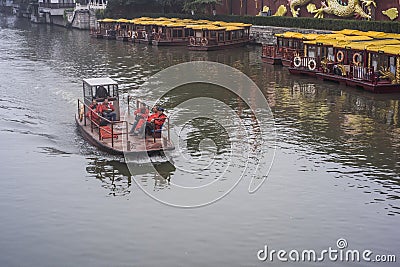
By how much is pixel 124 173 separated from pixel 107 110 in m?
3.85

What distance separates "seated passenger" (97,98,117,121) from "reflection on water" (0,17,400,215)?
1.29 metres

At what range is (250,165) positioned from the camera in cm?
1788

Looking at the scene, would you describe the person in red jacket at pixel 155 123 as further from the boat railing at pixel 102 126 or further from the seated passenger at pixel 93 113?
the seated passenger at pixel 93 113

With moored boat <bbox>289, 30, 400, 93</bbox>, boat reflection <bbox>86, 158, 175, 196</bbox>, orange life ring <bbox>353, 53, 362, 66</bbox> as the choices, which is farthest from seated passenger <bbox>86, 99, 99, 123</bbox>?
orange life ring <bbox>353, 53, 362, 66</bbox>

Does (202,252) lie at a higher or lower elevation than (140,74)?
lower

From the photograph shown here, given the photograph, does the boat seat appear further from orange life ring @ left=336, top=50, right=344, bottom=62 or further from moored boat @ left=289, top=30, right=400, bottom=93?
orange life ring @ left=336, top=50, right=344, bottom=62

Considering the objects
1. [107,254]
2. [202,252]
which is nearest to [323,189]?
[202,252]

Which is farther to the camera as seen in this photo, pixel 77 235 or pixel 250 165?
pixel 250 165

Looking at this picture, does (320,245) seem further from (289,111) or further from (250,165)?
(289,111)

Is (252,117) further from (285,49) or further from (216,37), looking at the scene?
(216,37)

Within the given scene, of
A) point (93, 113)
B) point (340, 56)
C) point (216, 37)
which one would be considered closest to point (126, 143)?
point (93, 113)

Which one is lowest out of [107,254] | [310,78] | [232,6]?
[107,254]

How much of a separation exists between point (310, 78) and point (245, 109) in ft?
28.9

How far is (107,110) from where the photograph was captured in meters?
20.4
